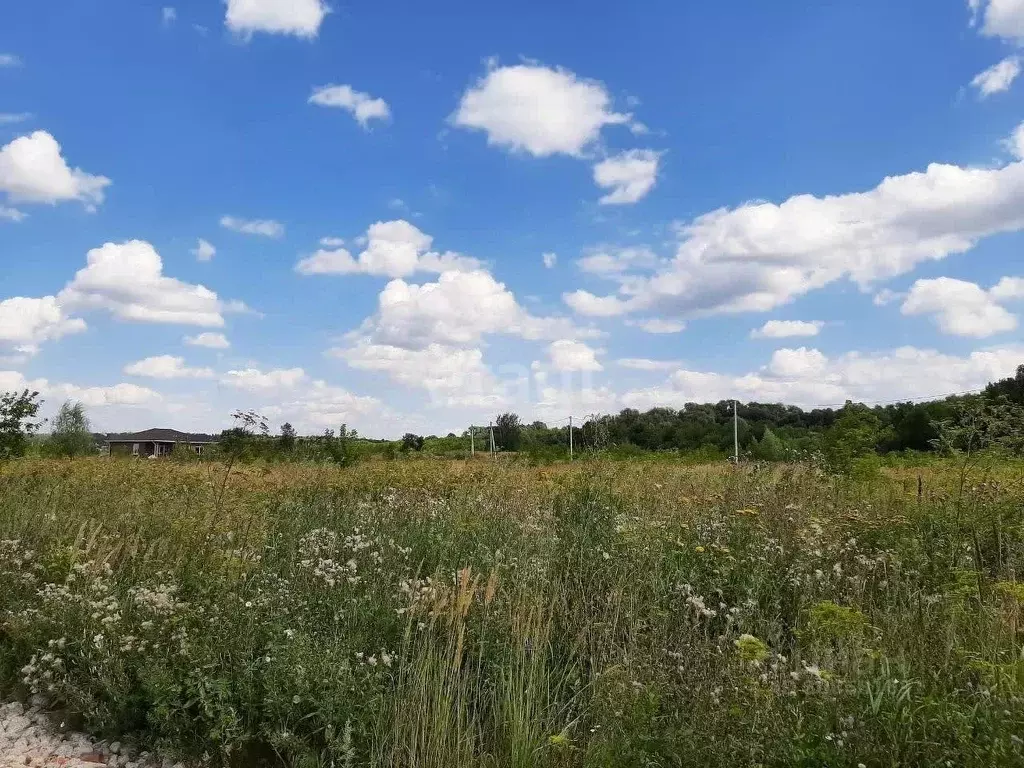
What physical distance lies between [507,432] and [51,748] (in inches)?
1124

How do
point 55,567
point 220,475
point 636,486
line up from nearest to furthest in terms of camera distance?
1. point 55,567
2. point 636,486
3. point 220,475

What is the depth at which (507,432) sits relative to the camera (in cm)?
3231

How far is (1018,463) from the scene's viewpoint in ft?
22.5

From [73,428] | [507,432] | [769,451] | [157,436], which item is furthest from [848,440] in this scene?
[157,436]

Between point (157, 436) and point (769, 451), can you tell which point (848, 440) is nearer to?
point (769, 451)

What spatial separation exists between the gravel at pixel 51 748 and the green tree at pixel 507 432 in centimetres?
2315

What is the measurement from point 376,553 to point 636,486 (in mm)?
4589

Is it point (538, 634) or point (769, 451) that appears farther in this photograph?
point (769, 451)

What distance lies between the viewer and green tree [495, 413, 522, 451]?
95.0 ft

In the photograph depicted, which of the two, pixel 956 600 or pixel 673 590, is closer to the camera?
pixel 956 600

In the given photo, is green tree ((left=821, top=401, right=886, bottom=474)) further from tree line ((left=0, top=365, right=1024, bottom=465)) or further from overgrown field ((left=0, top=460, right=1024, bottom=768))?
overgrown field ((left=0, top=460, right=1024, bottom=768))

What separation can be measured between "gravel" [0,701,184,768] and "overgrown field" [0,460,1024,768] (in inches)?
4.2

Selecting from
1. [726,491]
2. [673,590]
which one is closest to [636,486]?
[726,491]

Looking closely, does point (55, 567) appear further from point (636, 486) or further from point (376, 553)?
point (636, 486)
